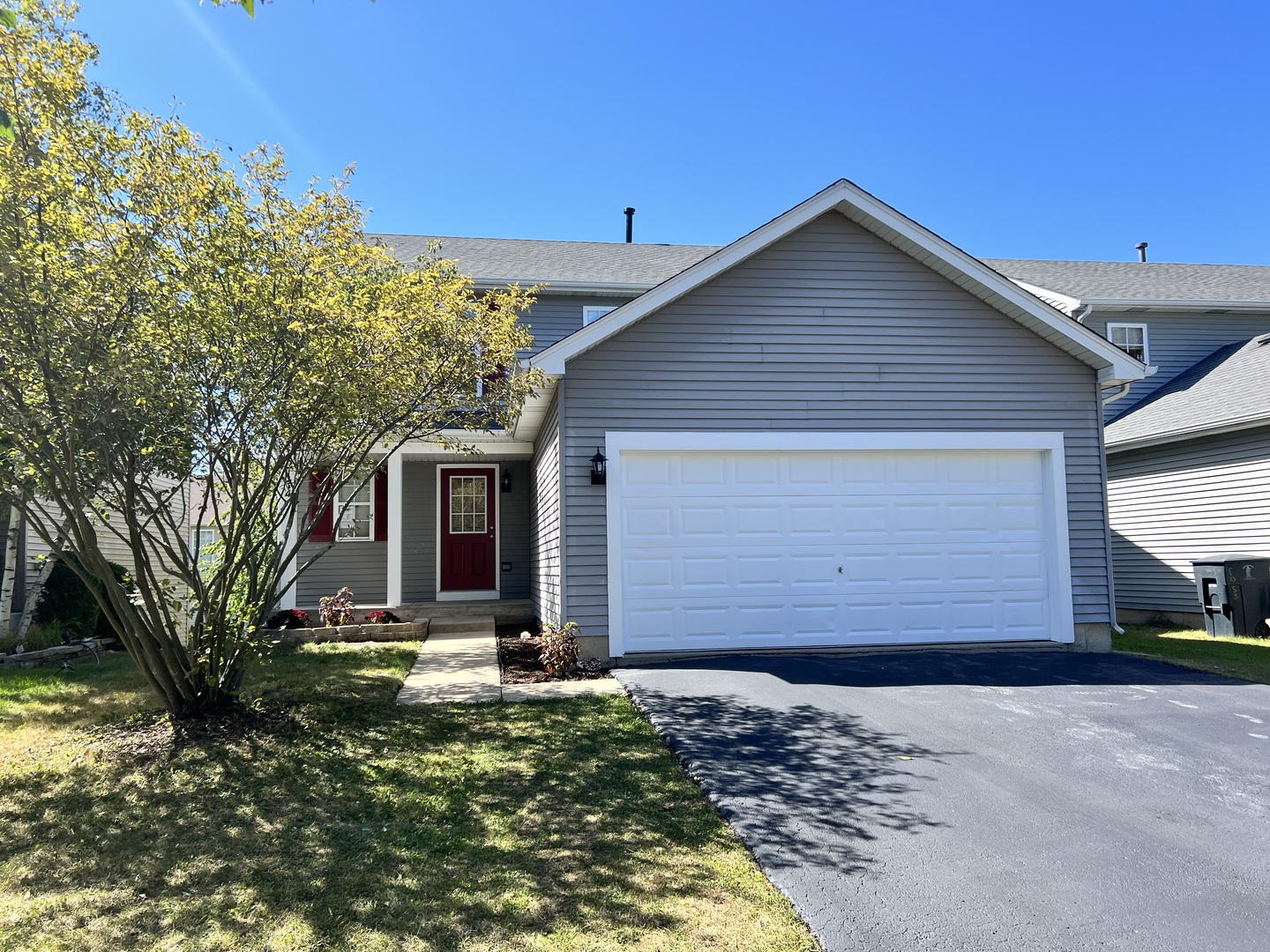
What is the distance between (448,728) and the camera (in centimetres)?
579

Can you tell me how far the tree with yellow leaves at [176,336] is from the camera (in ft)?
15.3

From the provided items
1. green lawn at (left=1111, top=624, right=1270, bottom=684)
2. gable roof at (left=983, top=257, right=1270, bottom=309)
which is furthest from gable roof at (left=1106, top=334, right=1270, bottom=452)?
green lawn at (left=1111, top=624, right=1270, bottom=684)

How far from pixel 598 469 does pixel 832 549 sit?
8.85ft

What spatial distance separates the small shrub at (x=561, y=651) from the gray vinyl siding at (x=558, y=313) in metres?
6.93

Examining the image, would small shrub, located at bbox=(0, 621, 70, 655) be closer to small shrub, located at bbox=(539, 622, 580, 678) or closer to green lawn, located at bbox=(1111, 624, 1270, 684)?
small shrub, located at bbox=(539, 622, 580, 678)

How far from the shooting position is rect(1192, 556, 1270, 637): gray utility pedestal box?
1095 centimetres

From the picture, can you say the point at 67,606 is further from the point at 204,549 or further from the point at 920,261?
the point at 920,261

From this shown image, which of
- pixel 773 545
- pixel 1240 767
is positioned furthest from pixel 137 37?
pixel 1240 767

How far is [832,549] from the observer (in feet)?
27.9

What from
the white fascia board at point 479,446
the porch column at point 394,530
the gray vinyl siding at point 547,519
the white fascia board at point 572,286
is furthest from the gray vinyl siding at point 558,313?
the porch column at point 394,530

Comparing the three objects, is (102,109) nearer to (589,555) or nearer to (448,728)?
(448,728)

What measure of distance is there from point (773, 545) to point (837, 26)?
730 centimetres

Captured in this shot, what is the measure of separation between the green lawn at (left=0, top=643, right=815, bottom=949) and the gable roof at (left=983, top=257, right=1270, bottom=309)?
13.7 metres

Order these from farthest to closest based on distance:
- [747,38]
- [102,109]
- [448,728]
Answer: [747,38] → [448,728] → [102,109]
